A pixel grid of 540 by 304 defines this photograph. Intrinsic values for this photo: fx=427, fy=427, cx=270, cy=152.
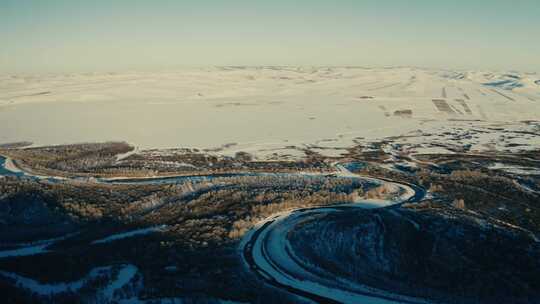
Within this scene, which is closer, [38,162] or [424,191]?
[424,191]

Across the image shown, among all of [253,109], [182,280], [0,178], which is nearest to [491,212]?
[182,280]

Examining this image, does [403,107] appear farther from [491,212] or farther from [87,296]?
[87,296]

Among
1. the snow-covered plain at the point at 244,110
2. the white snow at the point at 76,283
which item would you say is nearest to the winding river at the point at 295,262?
the white snow at the point at 76,283

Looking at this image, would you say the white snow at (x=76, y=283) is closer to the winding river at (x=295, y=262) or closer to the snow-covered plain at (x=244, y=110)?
the winding river at (x=295, y=262)

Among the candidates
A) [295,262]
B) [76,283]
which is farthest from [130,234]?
[295,262]

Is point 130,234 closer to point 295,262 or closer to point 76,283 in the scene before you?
point 76,283

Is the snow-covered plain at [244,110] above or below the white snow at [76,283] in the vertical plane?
above

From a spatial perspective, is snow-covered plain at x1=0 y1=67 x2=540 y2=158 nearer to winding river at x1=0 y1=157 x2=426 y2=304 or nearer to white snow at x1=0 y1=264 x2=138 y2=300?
winding river at x1=0 y1=157 x2=426 y2=304

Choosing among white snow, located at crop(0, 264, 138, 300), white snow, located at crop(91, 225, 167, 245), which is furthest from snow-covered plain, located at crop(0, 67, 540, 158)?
white snow, located at crop(0, 264, 138, 300)
